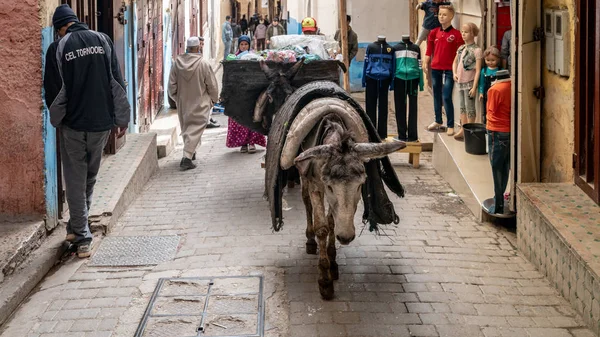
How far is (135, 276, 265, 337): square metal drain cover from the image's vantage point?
18.6ft

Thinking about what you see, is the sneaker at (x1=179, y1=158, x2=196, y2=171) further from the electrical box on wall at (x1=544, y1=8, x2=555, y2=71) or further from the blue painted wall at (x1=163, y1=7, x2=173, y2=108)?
the electrical box on wall at (x1=544, y1=8, x2=555, y2=71)

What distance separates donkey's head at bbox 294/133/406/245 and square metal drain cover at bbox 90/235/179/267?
2.02 metres

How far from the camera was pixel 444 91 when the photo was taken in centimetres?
1166

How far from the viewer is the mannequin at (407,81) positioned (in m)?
11.1

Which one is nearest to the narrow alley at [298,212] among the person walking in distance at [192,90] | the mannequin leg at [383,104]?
the mannequin leg at [383,104]

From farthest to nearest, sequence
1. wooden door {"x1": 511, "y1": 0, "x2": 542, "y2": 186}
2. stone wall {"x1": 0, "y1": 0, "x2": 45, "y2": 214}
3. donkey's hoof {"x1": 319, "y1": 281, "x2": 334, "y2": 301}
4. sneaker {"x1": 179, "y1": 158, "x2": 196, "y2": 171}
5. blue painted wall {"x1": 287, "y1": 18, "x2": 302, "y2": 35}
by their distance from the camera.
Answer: blue painted wall {"x1": 287, "y1": 18, "x2": 302, "y2": 35} < sneaker {"x1": 179, "y1": 158, "x2": 196, "y2": 171} < wooden door {"x1": 511, "y1": 0, "x2": 542, "y2": 186} < stone wall {"x1": 0, "y1": 0, "x2": 45, "y2": 214} < donkey's hoof {"x1": 319, "y1": 281, "x2": 334, "y2": 301}

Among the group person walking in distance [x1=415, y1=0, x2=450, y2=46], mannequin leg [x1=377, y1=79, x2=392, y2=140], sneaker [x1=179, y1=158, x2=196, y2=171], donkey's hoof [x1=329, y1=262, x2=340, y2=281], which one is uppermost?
person walking in distance [x1=415, y1=0, x2=450, y2=46]

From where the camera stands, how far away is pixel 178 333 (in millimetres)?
5613

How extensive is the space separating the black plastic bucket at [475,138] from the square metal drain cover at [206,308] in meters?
4.64

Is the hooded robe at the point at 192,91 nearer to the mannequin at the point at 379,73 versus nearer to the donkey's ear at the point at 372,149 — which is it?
the mannequin at the point at 379,73

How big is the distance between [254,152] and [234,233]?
442 centimetres

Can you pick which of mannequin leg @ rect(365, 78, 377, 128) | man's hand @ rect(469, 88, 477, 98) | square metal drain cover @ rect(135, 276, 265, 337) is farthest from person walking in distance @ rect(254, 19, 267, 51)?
square metal drain cover @ rect(135, 276, 265, 337)

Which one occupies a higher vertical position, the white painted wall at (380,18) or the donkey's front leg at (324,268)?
the white painted wall at (380,18)

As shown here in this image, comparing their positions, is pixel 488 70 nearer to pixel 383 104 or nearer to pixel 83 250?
pixel 383 104
